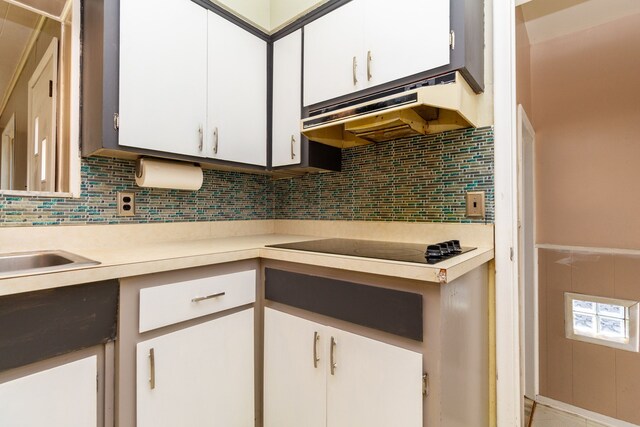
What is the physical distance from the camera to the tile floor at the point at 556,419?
1898 mm

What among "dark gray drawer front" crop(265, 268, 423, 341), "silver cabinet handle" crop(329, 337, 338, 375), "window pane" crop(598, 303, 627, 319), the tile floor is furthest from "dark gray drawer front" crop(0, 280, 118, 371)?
"window pane" crop(598, 303, 627, 319)

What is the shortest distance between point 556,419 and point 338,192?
194 centimetres

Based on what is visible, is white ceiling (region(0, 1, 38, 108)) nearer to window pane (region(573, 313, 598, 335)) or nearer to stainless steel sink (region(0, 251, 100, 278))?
stainless steel sink (region(0, 251, 100, 278))

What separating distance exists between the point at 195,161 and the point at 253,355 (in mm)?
923

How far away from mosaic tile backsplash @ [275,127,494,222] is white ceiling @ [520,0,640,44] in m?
0.96

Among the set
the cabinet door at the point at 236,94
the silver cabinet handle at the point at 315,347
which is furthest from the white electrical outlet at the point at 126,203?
the silver cabinet handle at the point at 315,347

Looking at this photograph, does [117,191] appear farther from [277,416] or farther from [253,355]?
[277,416]

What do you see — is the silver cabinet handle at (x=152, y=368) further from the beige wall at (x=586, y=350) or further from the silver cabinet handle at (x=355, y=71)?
the beige wall at (x=586, y=350)

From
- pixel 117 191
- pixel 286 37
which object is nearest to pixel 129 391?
pixel 117 191

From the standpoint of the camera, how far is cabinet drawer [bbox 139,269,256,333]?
40.8 inches

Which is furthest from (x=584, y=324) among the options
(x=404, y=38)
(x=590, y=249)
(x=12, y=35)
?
(x=12, y=35)

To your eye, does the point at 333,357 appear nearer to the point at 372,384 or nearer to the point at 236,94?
the point at 372,384

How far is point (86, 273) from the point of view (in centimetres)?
89

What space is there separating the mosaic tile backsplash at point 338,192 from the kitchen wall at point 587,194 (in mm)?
1323
